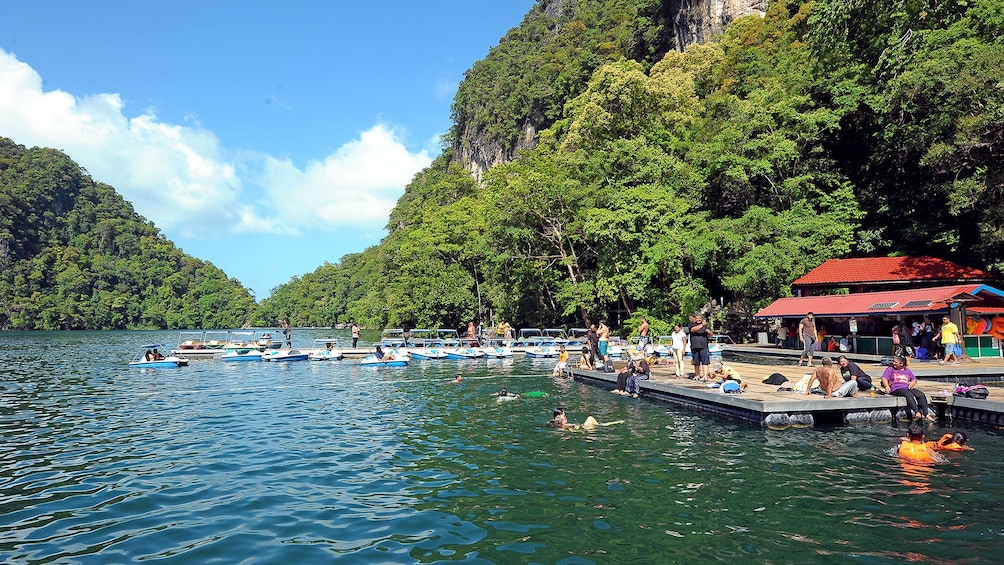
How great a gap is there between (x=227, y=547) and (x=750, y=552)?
717cm

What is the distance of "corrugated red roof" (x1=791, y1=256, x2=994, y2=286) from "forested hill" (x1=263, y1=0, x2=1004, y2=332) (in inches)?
59.7

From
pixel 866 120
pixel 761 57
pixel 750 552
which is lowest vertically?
pixel 750 552

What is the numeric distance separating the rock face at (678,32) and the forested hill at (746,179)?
776 cm

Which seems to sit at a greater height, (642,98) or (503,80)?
(503,80)

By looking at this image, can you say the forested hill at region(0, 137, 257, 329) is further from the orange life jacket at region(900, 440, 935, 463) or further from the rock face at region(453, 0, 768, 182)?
the orange life jacket at region(900, 440, 935, 463)

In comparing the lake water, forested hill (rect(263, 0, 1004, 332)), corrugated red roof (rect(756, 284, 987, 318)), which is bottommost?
the lake water

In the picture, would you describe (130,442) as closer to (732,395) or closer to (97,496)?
(97,496)

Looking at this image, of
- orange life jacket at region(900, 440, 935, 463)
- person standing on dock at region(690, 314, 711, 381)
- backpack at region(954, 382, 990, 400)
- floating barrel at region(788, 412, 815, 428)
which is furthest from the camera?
person standing on dock at region(690, 314, 711, 381)

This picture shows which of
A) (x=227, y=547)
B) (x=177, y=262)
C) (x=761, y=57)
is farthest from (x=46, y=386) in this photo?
(x=177, y=262)

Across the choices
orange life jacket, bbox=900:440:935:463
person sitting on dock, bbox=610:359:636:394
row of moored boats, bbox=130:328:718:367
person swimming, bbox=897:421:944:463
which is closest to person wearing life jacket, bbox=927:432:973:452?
person swimming, bbox=897:421:944:463

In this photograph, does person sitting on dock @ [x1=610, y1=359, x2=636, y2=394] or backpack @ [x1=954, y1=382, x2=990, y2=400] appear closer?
backpack @ [x1=954, y1=382, x2=990, y2=400]

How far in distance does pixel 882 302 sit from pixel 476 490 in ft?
78.1

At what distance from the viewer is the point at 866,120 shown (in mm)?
40031

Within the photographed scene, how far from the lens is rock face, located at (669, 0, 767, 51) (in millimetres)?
70688
